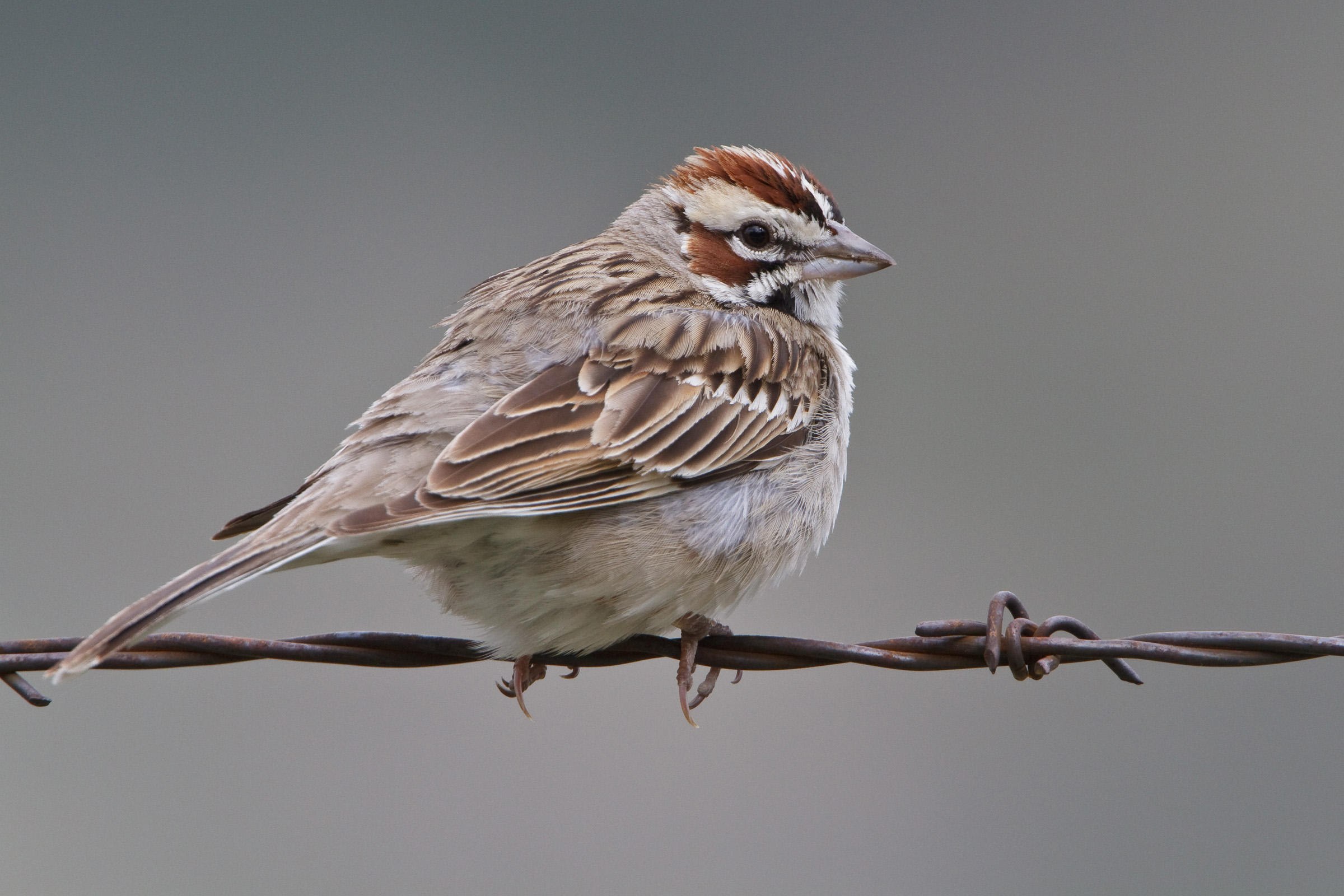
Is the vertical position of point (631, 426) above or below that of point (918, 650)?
above

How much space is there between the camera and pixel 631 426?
3.90 metres

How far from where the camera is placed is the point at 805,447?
438cm

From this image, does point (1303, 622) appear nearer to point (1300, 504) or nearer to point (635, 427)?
point (1300, 504)

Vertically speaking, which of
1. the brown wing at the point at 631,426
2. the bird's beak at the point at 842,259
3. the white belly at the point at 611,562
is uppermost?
the bird's beak at the point at 842,259

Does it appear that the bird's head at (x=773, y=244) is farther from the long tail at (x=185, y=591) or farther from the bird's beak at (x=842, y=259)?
the long tail at (x=185, y=591)

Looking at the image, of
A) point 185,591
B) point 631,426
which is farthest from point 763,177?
point 185,591

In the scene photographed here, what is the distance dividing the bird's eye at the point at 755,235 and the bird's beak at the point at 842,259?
159mm

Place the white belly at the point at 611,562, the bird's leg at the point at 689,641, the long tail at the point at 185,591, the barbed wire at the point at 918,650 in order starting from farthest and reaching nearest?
the bird's leg at the point at 689,641, the white belly at the point at 611,562, the barbed wire at the point at 918,650, the long tail at the point at 185,591

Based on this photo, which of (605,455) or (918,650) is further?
(605,455)

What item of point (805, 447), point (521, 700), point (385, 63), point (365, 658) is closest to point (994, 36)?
point (385, 63)

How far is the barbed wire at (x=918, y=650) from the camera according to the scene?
3.21 m

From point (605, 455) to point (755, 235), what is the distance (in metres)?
1.38

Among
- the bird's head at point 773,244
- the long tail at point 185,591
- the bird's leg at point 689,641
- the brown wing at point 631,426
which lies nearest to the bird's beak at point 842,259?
the bird's head at point 773,244

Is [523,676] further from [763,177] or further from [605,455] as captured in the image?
[763,177]
